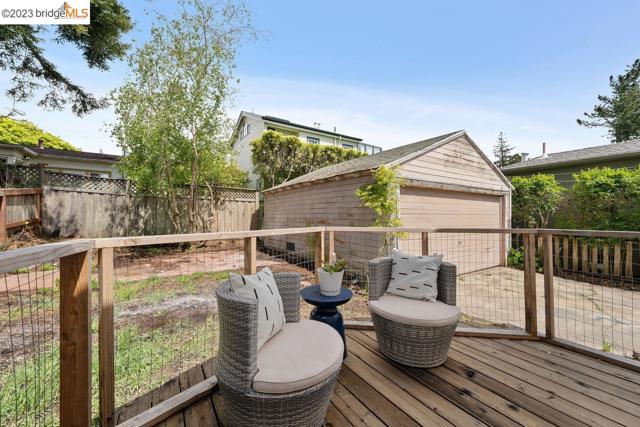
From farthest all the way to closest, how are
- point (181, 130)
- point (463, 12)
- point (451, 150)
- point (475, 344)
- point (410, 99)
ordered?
point (410, 99)
point (181, 130)
point (451, 150)
point (463, 12)
point (475, 344)

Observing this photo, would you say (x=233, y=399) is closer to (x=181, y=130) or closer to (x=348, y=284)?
(x=348, y=284)

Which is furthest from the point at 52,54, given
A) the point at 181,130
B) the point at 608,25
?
the point at 608,25

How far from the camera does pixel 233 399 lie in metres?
1.31

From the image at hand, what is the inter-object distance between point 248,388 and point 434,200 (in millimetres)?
5908

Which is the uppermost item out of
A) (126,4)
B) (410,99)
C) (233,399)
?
(126,4)

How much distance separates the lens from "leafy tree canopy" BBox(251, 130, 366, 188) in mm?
13031

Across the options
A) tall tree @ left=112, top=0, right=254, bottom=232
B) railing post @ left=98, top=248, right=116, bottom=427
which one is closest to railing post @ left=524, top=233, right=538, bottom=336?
railing post @ left=98, top=248, right=116, bottom=427

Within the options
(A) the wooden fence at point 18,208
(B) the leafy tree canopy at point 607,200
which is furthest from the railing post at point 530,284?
(A) the wooden fence at point 18,208

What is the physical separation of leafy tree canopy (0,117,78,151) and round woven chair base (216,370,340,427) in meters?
24.4

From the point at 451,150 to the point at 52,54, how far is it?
374 inches

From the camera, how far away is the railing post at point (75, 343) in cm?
119

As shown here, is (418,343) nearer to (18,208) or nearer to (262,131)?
(18,208)

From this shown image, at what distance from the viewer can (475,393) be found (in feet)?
5.76

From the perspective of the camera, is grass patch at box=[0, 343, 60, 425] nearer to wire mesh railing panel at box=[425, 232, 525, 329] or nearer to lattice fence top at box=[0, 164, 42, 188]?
wire mesh railing panel at box=[425, 232, 525, 329]
